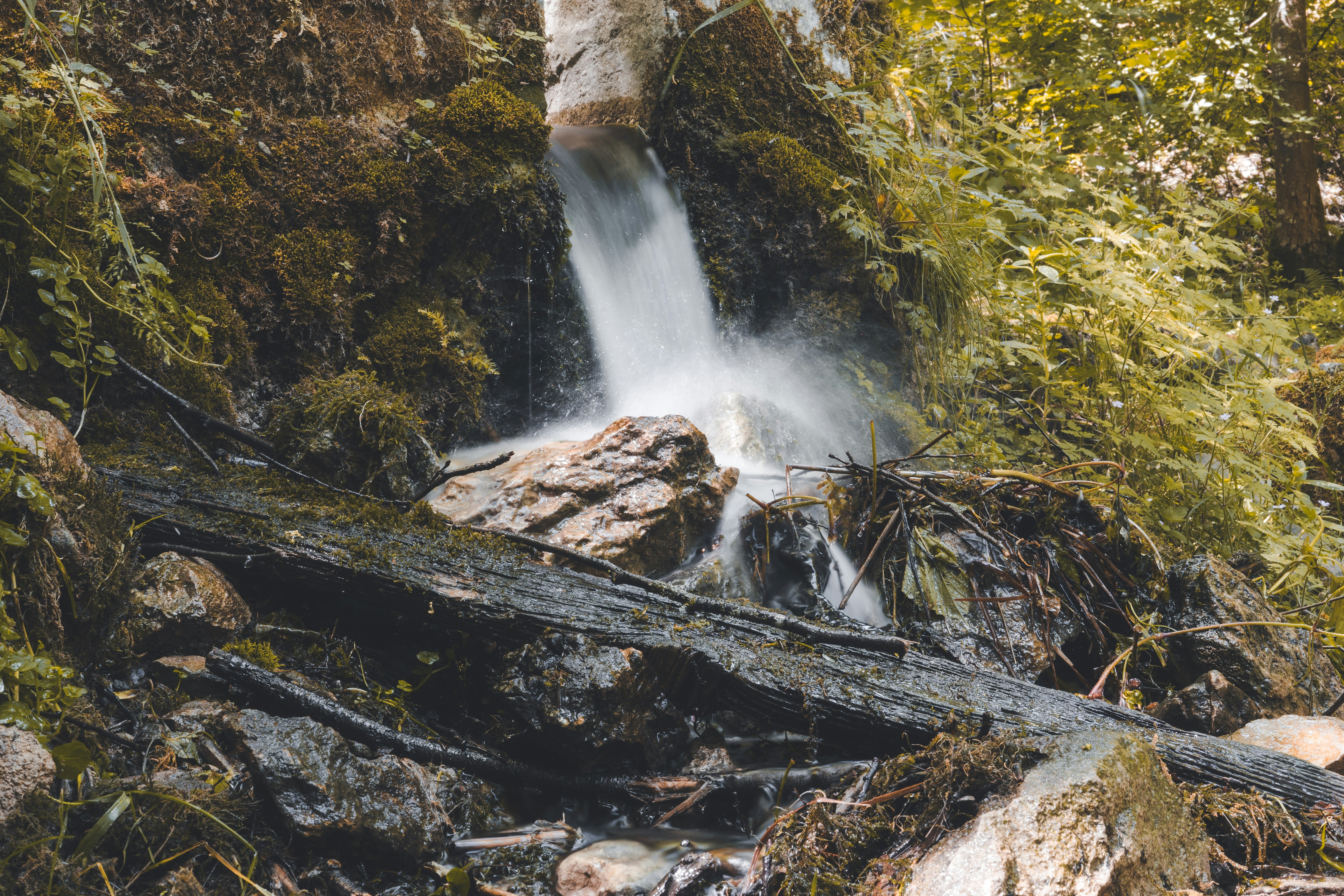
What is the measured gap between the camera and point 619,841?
205cm

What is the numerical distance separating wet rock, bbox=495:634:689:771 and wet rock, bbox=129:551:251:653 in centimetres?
85

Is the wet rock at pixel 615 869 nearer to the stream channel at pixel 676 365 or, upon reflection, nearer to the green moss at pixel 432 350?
the stream channel at pixel 676 365

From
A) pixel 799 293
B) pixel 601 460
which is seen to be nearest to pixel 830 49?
pixel 799 293

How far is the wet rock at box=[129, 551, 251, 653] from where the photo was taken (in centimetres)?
208

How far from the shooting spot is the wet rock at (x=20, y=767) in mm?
1395

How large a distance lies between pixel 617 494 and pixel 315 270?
1838 millimetres

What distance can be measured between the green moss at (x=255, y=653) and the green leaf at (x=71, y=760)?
0.63 m

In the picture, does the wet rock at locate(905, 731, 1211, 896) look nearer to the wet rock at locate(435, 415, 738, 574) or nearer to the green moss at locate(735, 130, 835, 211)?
the wet rock at locate(435, 415, 738, 574)

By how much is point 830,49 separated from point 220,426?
6151 millimetres

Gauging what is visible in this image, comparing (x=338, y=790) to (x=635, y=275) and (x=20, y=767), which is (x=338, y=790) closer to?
(x=20, y=767)

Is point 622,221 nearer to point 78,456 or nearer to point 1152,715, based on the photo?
point 78,456

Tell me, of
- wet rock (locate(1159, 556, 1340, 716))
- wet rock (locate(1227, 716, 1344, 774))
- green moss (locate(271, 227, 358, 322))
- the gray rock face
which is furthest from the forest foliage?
green moss (locate(271, 227, 358, 322))

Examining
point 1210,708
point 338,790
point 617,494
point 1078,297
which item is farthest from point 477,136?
point 1210,708

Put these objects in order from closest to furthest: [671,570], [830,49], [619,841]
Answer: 1. [619,841]
2. [671,570]
3. [830,49]
